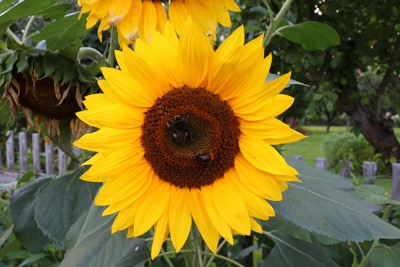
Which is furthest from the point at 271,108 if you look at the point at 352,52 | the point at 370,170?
the point at 352,52

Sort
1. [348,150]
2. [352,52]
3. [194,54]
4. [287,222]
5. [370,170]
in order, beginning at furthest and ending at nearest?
[348,150]
[352,52]
[370,170]
[287,222]
[194,54]

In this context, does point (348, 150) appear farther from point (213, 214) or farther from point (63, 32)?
point (213, 214)

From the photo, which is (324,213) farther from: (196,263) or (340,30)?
(340,30)

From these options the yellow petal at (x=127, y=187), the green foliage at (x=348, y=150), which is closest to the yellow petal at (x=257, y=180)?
the yellow petal at (x=127, y=187)

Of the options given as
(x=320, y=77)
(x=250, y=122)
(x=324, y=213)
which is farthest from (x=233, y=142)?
(x=320, y=77)

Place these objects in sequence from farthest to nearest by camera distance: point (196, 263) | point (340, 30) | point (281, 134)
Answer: point (340, 30) < point (196, 263) < point (281, 134)
